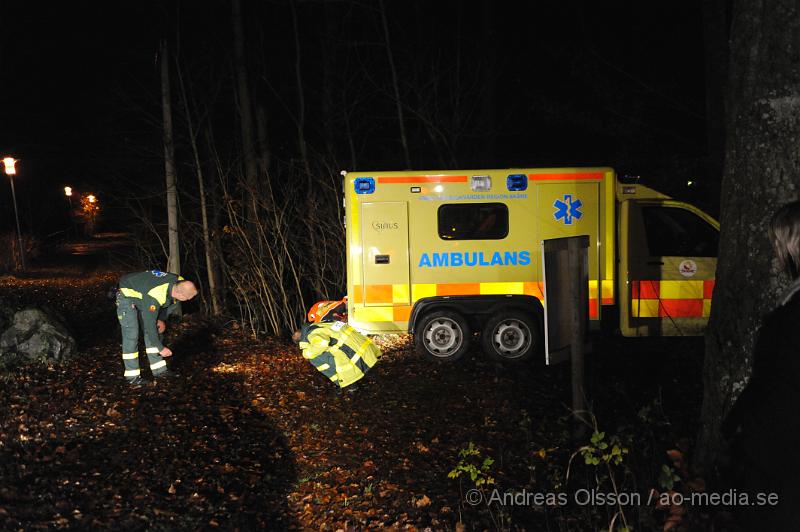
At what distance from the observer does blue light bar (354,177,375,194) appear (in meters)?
8.27

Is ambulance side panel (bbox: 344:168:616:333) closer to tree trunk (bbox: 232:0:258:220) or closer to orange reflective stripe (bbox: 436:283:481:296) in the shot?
orange reflective stripe (bbox: 436:283:481:296)

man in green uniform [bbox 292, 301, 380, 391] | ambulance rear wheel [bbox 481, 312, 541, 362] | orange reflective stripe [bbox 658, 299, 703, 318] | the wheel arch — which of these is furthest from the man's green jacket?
orange reflective stripe [bbox 658, 299, 703, 318]

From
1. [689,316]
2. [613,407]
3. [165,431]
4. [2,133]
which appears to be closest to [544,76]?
[689,316]

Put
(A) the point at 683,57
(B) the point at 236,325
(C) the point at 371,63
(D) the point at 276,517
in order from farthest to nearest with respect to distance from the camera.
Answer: (C) the point at 371,63 < (A) the point at 683,57 < (B) the point at 236,325 < (D) the point at 276,517

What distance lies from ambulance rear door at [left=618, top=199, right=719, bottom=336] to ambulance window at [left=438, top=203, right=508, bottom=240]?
5.20 ft

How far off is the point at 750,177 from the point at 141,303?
622 cm

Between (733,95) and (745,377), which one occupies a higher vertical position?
(733,95)

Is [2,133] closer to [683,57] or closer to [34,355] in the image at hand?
[34,355]

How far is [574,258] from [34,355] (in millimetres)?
7113

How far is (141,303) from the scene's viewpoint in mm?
7477

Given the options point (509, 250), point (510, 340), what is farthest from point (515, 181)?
point (510, 340)

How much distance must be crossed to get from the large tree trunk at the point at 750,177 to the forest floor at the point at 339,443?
2.35ft

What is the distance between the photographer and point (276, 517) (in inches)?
181

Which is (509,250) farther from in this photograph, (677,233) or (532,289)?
(677,233)
